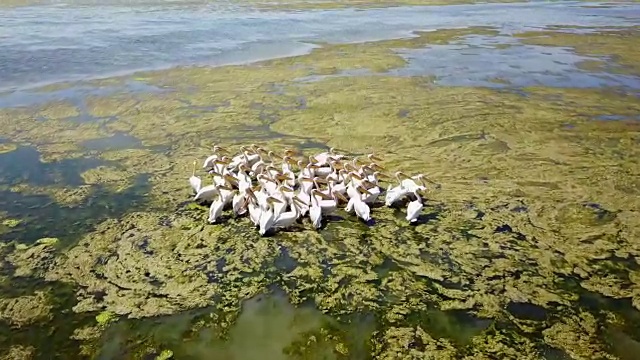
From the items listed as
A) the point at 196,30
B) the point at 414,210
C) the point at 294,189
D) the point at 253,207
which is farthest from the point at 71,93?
the point at 196,30

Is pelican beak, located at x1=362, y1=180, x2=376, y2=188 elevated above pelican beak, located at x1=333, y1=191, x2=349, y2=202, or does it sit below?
above

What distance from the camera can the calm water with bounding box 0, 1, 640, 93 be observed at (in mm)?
14211

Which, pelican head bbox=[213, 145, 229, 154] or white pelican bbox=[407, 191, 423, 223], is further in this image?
pelican head bbox=[213, 145, 229, 154]

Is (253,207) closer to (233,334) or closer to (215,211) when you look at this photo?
(215,211)

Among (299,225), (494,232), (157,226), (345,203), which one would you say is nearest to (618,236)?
(494,232)

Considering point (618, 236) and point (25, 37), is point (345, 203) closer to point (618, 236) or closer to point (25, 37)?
point (618, 236)

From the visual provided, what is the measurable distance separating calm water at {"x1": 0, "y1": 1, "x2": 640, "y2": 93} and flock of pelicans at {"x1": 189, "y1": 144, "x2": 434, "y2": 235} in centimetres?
805

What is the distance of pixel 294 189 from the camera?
6512mm

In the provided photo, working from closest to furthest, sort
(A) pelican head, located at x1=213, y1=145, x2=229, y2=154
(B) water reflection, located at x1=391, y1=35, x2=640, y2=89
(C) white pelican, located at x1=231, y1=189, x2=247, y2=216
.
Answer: (C) white pelican, located at x1=231, y1=189, x2=247, y2=216 → (A) pelican head, located at x1=213, y1=145, x2=229, y2=154 → (B) water reflection, located at x1=391, y1=35, x2=640, y2=89

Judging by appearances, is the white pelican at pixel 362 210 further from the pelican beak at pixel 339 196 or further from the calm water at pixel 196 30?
the calm water at pixel 196 30

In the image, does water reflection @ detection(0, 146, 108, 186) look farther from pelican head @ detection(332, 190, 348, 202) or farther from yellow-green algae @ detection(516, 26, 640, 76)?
yellow-green algae @ detection(516, 26, 640, 76)

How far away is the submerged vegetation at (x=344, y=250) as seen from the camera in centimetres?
412

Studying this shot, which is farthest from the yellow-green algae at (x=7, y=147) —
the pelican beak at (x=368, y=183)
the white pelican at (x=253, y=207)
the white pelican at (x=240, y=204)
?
the pelican beak at (x=368, y=183)

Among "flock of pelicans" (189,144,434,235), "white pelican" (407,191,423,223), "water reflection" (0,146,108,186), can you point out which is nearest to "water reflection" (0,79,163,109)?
"water reflection" (0,146,108,186)
